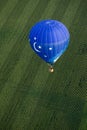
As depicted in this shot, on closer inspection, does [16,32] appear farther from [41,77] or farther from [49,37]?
[49,37]

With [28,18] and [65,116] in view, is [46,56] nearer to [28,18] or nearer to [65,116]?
[65,116]

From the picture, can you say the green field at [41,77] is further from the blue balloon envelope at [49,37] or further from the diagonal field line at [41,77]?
the blue balloon envelope at [49,37]

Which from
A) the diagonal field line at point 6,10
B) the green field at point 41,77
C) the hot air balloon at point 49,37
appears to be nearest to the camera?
the hot air balloon at point 49,37

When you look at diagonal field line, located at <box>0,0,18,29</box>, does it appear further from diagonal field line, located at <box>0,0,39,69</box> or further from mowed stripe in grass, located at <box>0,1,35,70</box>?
diagonal field line, located at <box>0,0,39,69</box>

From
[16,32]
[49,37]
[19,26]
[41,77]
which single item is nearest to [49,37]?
[49,37]

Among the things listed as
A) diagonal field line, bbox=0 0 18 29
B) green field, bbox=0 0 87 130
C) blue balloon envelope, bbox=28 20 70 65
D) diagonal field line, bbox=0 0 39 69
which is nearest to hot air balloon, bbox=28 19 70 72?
blue balloon envelope, bbox=28 20 70 65

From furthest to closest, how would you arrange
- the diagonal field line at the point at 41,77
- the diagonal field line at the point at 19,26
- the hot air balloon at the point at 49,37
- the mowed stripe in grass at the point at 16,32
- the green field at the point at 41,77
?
1. the mowed stripe in grass at the point at 16,32
2. the diagonal field line at the point at 19,26
3. the diagonal field line at the point at 41,77
4. the green field at the point at 41,77
5. the hot air balloon at the point at 49,37

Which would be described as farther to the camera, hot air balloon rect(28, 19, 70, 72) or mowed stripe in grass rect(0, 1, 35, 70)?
mowed stripe in grass rect(0, 1, 35, 70)

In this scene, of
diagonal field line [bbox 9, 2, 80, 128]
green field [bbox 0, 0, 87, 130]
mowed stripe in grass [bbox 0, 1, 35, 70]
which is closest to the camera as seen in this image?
green field [bbox 0, 0, 87, 130]

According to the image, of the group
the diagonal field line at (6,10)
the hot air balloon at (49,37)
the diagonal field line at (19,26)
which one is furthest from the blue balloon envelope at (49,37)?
the diagonal field line at (6,10)
